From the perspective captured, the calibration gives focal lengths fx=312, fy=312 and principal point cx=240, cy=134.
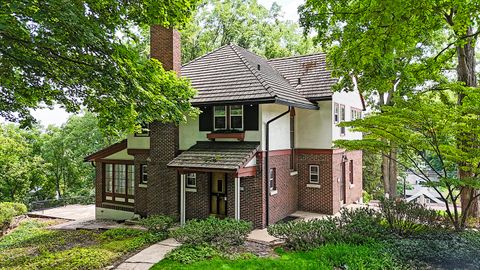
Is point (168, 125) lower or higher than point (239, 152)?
higher

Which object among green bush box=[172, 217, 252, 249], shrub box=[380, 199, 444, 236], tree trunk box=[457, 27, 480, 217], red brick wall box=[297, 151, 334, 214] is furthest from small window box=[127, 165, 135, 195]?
tree trunk box=[457, 27, 480, 217]

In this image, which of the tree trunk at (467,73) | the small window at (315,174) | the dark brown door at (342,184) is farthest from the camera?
the dark brown door at (342,184)

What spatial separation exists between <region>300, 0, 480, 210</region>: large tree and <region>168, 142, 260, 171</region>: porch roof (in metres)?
4.70

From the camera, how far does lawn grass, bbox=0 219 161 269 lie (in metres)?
8.73

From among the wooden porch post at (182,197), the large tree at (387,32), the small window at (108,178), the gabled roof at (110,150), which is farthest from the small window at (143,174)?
the large tree at (387,32)

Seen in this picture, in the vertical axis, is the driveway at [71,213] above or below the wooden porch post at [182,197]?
below

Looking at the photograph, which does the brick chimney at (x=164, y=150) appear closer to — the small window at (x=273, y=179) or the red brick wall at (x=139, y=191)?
the red brick wall at (x=139, y=191)

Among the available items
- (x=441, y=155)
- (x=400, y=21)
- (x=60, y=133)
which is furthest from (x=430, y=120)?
(x=60, y=133)

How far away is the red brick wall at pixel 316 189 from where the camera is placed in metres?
15.0

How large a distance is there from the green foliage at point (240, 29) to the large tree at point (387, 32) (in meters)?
15.8

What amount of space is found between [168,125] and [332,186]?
826cm

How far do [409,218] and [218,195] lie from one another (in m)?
7.28

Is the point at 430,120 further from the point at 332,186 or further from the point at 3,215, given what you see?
the point at 3,215

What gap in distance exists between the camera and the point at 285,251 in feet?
29.1
